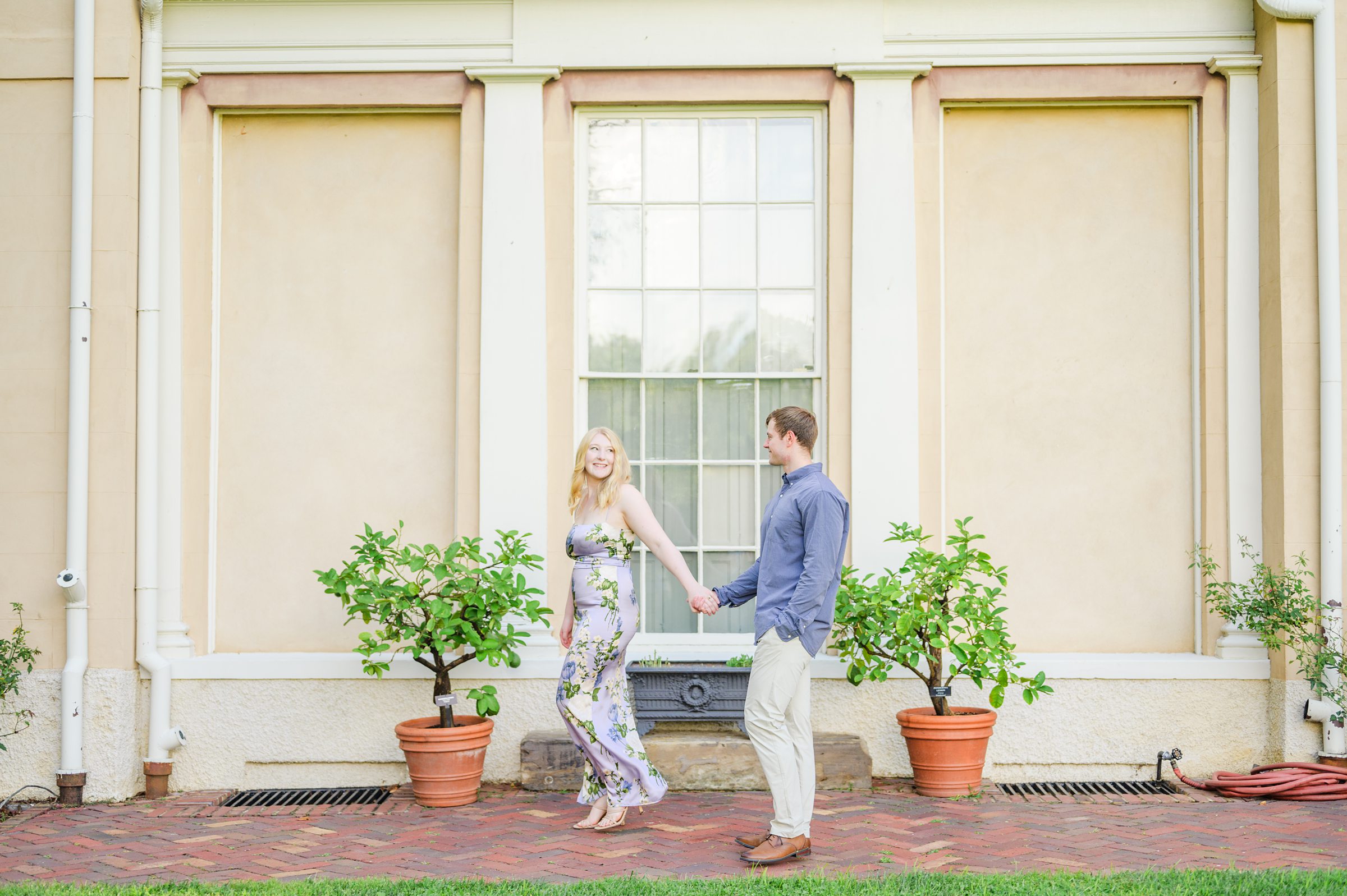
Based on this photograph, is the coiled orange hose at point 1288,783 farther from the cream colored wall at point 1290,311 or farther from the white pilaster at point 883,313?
the white pilaster at point 883,313

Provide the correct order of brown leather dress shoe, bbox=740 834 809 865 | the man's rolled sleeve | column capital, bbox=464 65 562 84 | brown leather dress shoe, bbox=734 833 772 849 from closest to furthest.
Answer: brown leather dress shoe, bbox=740 834 809 865, brown leather dress shoe, bbox=734 833 772 849, the man's rolled sleeve, column capital, bbox=464 65 562 84

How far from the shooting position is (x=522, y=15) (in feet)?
21.2

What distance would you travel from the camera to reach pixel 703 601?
498cm

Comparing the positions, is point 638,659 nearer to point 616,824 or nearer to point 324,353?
point 616,824

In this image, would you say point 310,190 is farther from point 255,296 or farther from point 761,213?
point 761,213

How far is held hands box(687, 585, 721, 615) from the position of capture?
496 cm

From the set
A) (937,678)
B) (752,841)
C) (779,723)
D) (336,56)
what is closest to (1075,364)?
(937,678)

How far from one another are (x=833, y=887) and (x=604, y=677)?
4.98ft

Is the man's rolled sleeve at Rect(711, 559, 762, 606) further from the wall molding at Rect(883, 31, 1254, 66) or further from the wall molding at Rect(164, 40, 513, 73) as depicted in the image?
the wall molding at Rect(164, 40, 513, 73)

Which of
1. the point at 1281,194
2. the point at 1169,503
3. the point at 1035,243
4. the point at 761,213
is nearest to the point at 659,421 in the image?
the point at 761,213

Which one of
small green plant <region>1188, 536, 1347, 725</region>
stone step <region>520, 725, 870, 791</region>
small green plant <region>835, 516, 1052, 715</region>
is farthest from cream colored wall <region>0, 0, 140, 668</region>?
small green plant <region>1188, 536, 1347, 725</region>

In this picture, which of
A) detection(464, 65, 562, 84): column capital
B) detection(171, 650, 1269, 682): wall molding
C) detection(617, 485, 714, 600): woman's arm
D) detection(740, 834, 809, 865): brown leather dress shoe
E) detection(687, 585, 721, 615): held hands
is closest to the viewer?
detection(740, 834, 809, 865): brown leather dress shoe

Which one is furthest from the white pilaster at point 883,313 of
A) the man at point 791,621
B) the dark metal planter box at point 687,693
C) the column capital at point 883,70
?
the man at point 791,621

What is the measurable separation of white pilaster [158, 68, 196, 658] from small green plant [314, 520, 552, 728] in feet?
3.35
